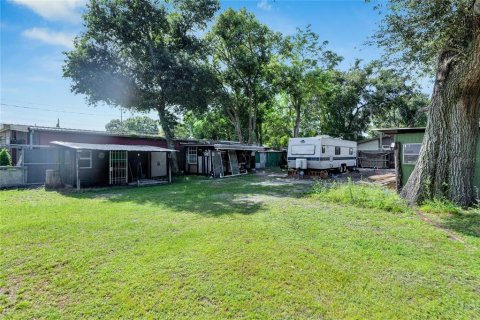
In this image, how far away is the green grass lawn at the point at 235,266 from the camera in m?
2.83

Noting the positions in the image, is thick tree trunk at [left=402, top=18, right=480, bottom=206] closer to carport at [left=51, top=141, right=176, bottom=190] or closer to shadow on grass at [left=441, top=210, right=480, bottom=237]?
shadow on grass at [left=441, top=210, right=480, bottom=237]

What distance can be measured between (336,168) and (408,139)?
7.64 metres

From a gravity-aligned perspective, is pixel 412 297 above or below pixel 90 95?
below

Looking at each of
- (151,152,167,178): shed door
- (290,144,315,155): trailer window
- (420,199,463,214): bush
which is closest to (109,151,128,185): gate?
(151,152,167,178): shed door

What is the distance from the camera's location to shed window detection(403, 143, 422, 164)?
33.5 feet

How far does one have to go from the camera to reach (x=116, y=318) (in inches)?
104

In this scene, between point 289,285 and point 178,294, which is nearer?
point 178,294

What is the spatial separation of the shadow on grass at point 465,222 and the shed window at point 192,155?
50.3 ft

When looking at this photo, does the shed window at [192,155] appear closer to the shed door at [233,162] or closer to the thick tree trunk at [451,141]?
the shed door at [233,162]

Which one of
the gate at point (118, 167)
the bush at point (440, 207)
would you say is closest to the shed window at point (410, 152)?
the bush at point (440, 207)

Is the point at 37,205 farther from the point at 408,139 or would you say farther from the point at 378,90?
the point at 378,90

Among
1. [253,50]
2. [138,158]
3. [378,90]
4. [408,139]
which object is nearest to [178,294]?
[408,139]

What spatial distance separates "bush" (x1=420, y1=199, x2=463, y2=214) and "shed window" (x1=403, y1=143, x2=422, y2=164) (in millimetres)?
3376

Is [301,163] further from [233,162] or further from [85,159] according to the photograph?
[85,159]
